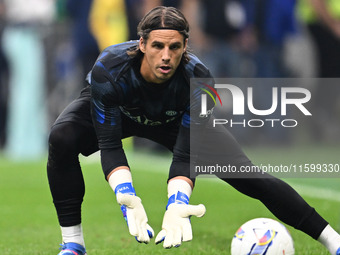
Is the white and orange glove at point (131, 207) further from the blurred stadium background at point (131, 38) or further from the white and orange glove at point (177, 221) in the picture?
the blurred stadium background at point (131, 38)

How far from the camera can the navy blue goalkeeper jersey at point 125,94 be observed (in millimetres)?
5941

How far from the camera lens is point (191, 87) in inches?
238

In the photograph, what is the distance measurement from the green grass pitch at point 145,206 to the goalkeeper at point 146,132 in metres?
0.59

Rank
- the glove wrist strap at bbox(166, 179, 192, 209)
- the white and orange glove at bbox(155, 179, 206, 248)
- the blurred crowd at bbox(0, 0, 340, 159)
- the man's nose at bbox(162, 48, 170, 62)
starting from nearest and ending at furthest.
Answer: the white and orange glove at bbox(155, 179, 206, 248)
the glove wrist strap at bbox(166, 179, 192, 209)
the man's nose at bbox(162, 48, 170, 62)
the blurred crowd at bbox(0, 0, 340, 159)

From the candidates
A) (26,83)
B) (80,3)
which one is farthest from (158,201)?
(26,83)

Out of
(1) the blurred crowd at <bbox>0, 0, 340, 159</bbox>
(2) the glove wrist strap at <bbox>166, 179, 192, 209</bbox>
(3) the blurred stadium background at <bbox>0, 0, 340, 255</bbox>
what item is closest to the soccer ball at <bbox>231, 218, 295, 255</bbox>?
(2) the glove wrist strap at <bbox>166, 179, 192, 209</bbox>

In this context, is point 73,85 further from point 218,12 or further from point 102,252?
point 102,252

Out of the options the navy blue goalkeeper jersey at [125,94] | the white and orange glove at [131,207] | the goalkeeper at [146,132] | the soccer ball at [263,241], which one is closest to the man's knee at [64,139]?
the goalkeeper at [146,132]

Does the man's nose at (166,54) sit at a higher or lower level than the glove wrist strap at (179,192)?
higher

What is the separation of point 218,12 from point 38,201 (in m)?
6.82

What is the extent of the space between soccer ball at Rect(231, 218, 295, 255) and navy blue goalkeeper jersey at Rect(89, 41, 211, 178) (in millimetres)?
750

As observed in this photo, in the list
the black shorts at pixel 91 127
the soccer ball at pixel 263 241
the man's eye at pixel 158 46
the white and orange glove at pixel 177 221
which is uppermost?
the man's eye at pixel 158 46

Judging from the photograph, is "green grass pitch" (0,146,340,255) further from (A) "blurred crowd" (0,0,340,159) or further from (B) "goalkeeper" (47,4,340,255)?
(A) "blurred crowd" (0,0,340,159)

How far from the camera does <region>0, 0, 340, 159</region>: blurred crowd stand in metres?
15.6
